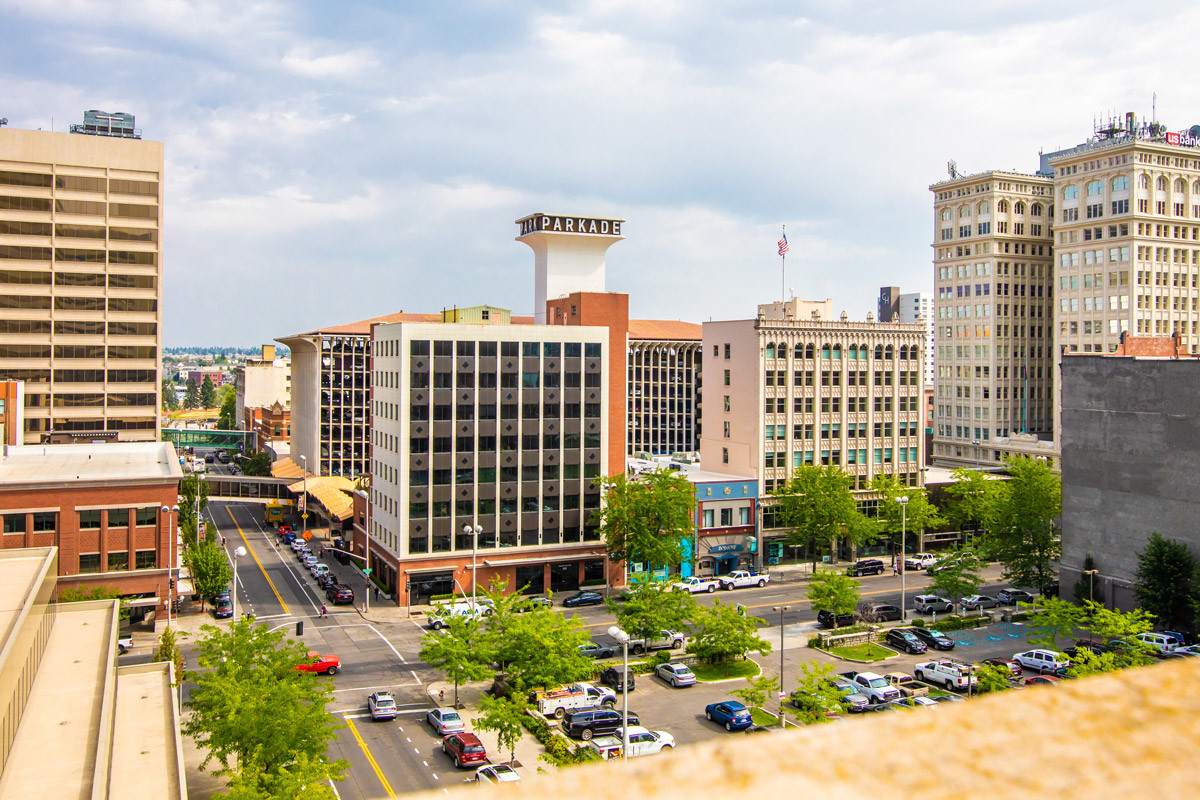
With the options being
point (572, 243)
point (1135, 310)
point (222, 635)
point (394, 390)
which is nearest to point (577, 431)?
point (394, 390)

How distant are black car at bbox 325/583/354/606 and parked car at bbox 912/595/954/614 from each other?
139 ft

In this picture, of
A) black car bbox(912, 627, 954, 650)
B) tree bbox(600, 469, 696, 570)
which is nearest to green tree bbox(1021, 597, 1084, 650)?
black car bbox(912, 627, 954, 650)

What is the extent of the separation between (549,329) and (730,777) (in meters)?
68.4

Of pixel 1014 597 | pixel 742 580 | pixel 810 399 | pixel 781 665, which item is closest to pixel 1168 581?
pixel 1014 597

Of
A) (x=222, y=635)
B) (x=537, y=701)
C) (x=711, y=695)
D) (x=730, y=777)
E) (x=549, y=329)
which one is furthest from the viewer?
(x=549, y=329)

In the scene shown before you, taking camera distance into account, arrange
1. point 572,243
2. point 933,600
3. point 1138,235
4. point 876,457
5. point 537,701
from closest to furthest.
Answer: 1. point 537,701
2. point 933,600
3. point 876,457
4. point 572,243
5. point 1138,235

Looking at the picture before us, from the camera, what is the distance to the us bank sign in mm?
87438

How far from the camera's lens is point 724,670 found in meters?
51.8

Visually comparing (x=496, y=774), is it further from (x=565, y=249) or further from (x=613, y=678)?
(x=565, y=249)

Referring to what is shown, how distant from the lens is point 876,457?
82500 mm

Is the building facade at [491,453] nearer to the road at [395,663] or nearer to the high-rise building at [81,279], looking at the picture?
the road at [395,663]

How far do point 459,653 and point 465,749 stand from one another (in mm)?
6079

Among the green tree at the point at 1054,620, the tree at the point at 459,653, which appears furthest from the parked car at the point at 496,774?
the green tree at the point at 1054,620

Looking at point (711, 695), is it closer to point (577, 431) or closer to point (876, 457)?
point (577, 431)
